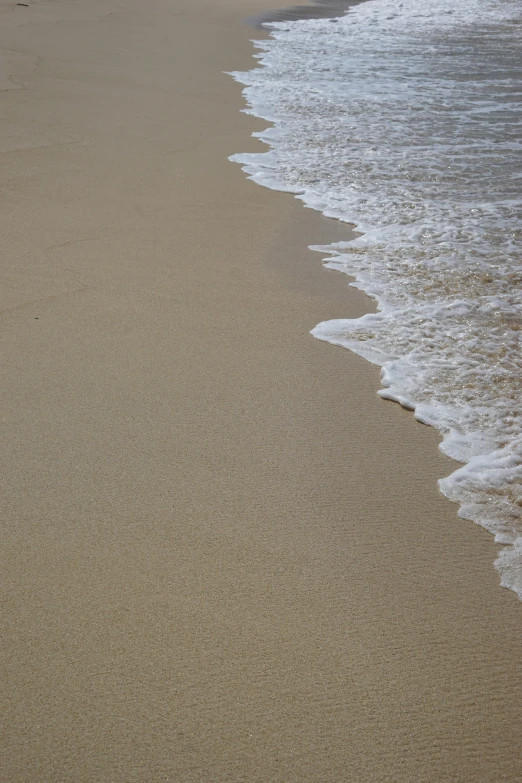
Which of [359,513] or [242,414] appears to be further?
[242,414]

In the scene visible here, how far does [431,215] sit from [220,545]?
3.06 metres

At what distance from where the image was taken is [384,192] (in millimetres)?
4723

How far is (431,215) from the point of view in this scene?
170 inches

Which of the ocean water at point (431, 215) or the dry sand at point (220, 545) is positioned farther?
the ocean water at point (431, 215)

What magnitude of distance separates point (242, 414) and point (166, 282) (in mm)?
1090

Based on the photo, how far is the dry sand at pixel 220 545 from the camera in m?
1.44

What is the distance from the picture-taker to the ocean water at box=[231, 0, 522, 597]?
8.04ft

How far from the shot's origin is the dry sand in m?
1.44

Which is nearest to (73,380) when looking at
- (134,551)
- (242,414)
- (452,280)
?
(242,414)

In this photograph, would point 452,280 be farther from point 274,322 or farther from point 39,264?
point 39,264

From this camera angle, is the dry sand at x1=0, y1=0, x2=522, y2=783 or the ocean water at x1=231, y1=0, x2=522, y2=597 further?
the ocean water at x1=231, y1=0, x2=522, y2=597

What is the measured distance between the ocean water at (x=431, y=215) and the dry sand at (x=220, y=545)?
0.13 m

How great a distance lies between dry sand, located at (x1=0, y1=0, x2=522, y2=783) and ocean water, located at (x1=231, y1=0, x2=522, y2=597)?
0.42 feet

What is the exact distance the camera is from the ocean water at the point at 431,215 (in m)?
2.45
